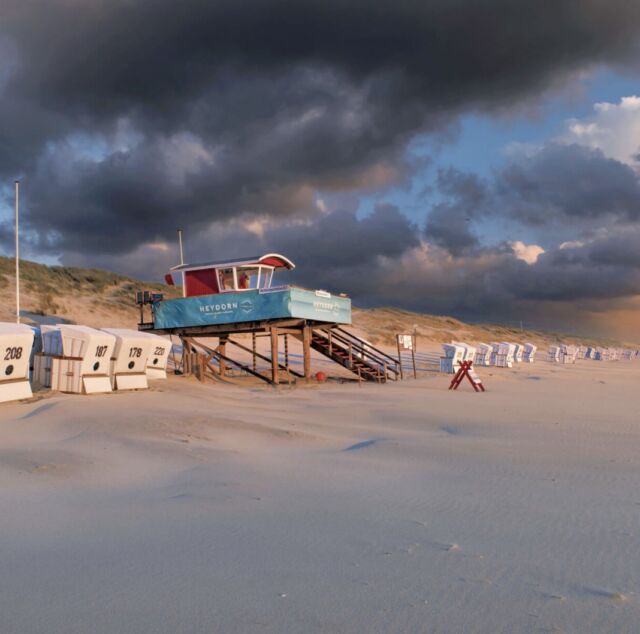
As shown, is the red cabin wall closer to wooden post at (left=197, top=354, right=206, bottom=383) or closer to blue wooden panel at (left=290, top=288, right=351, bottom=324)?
wooden post at (left=197, top=354, right=206, bottom=383)

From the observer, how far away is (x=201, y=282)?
25562 millimetres

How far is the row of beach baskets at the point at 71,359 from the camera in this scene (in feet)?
45.4

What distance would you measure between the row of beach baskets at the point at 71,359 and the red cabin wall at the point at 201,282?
6807 mm

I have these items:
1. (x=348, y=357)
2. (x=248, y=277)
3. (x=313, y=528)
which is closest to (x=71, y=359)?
(x=248, y=277)

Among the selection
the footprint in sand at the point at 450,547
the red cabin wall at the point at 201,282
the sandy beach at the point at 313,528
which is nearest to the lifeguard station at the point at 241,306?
the red cabin wall at the point at 201,282

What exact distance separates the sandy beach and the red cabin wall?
14.9 m

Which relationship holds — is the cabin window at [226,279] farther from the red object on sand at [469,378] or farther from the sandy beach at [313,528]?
the sandy beach at [313,528]

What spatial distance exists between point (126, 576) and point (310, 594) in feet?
3.86

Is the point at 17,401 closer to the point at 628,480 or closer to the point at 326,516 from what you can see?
the point at 326,516

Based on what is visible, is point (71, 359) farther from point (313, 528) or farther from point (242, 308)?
point (313, 528)

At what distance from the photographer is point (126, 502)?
234 inches

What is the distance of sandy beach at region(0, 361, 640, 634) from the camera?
3.43m

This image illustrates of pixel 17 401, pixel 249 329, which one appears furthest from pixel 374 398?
pixel 249 329

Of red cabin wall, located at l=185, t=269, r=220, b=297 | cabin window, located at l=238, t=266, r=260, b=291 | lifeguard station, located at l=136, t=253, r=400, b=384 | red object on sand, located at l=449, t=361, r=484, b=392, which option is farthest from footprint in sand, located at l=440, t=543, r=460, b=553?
red cabin wall, located at l=185, t=269, r=220, b=297
